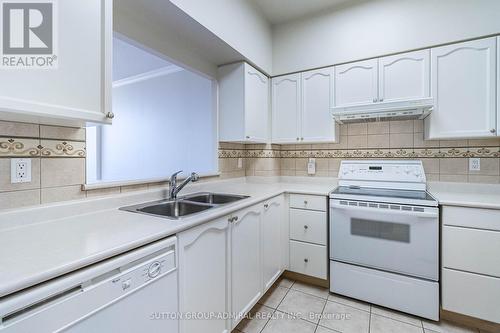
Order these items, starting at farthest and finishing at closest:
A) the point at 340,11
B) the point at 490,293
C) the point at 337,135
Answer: the point at 337,135 < the point at 340,11 < the point at 490,293

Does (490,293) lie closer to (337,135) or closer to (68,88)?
(337,135)

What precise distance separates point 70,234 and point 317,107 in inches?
86.6

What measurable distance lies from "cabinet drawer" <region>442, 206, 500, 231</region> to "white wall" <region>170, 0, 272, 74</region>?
6.55 feet

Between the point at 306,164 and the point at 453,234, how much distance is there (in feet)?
4.71

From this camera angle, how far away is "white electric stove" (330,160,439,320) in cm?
169

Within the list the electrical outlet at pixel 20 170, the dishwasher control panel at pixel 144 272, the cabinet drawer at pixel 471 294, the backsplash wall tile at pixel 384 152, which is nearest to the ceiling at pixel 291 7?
the backsplash wall tile at pixel 384 152

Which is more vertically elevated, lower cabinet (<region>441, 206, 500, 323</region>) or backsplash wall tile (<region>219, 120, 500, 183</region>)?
backsplash wall tile (<region>219, 120, 500, 183</region>)

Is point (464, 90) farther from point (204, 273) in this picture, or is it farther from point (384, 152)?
point (204, 273)

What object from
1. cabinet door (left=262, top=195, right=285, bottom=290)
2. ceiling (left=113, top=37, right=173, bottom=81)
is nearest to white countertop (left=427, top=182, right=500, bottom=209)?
cabinet door (left=262, top=195, right=285, bottom=290)

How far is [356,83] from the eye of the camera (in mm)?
2217

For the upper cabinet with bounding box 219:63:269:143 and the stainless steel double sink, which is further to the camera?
the upper cabinet with bounding box 219:63:269:143

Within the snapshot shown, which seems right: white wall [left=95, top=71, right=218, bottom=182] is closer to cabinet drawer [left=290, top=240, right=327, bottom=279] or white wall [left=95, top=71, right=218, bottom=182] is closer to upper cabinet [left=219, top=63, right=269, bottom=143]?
upper cabinet [left=219, top=63, right=269, bottom=143]

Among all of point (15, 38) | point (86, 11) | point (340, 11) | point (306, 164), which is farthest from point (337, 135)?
point (15, 38)

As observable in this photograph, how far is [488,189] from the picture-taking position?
1969mm
